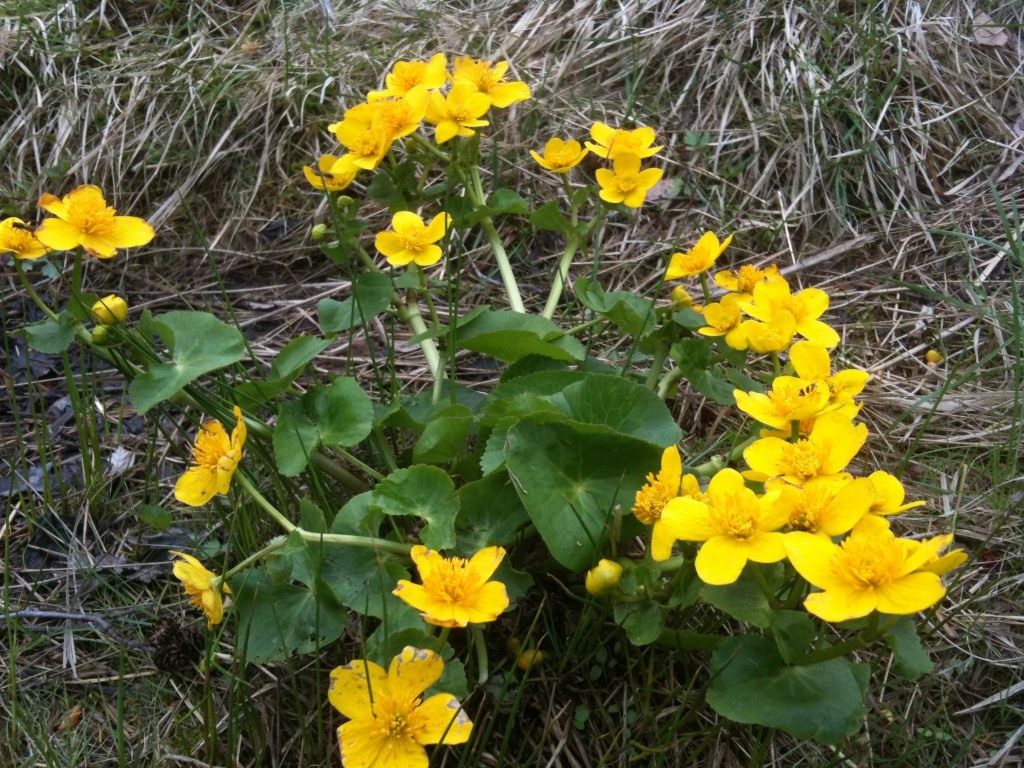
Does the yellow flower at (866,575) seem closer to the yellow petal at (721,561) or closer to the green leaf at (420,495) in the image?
the yellow petal at (721,561)

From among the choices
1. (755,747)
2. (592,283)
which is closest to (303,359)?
(592,283)

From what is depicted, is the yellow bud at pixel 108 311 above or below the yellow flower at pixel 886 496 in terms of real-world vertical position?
below

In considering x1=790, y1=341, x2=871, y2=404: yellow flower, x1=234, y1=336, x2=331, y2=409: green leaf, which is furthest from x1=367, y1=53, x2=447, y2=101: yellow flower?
x1=790, y1=341, x2=871, y2=404: yellow flower

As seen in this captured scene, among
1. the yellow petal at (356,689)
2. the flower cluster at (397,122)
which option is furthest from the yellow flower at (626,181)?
the yellow petal at (356,689)

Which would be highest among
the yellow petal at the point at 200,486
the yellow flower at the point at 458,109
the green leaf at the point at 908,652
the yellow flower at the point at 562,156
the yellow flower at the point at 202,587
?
the yellow flower at the point at 458,109

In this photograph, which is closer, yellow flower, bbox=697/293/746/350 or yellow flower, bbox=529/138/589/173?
yellow flower, bbox=697/293/746/350

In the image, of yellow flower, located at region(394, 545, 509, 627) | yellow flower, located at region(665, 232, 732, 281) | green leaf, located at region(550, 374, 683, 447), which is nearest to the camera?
yellow flower, located at region(394, 545, 509, 627)

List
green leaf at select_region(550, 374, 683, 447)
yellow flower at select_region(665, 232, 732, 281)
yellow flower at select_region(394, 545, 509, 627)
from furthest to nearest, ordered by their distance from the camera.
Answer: yellow flower at select_region(665, 232, 732, 281)
green leaf at select_region(550, 374, 683, 447)
yellow flower at select_region(394, 545, 509, 627)

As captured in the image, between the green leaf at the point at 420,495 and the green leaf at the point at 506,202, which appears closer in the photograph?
the green leaf at the point at 420,495

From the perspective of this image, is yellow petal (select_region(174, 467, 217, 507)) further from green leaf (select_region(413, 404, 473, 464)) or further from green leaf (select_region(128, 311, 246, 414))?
green leaf (select_region(413, 404, 473, 464))
